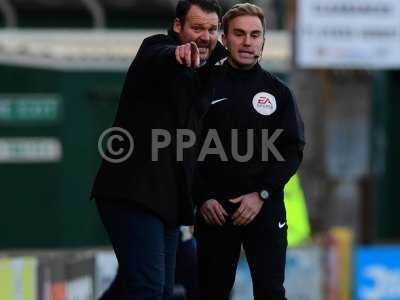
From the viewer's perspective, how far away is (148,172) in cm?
502

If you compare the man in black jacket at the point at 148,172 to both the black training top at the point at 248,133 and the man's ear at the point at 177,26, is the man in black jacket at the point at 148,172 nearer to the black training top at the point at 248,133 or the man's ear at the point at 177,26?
the man's ear at the point at 177,26

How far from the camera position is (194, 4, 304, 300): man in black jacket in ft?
17.4

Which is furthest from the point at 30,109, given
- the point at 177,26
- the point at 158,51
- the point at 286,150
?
the point at 158,51

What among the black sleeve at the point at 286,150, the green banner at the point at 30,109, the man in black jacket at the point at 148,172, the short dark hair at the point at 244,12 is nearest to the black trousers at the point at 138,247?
the man in black jacket at the point at 148,172

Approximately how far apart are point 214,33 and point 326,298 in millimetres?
6271

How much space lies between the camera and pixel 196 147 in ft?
16.9

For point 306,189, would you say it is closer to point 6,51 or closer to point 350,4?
point 350,4

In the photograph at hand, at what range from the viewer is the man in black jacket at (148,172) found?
501 cm

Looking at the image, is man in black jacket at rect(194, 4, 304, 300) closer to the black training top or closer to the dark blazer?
the black training top

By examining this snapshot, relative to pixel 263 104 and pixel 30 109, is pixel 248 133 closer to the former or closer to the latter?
pixel 263 104

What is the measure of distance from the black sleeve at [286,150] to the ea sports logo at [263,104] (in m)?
0.06

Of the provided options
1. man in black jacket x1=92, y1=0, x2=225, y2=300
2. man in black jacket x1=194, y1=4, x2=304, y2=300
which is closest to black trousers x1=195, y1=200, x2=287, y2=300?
man in black jacket x1=194, y1=4, x2=304, y2=300

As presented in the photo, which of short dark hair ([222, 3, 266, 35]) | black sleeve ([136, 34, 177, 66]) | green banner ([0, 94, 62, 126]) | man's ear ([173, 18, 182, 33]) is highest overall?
short dark hair ([222, 3, 266, 35])

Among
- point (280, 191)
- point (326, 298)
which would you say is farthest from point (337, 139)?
point (280, 191)
